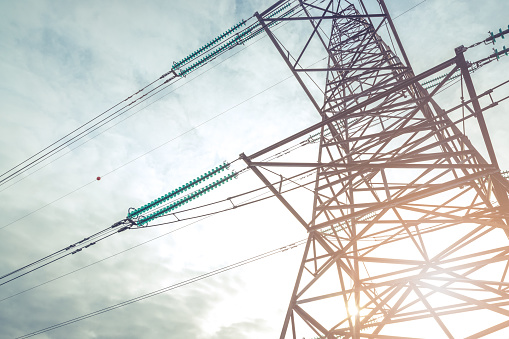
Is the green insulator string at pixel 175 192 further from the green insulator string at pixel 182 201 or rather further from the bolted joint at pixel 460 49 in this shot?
the bolted joint at pixel 460 49

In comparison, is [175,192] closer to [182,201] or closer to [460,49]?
[182,201]

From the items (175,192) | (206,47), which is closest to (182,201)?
(175,192)

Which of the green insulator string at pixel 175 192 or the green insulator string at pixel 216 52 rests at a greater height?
the green insulator string at pixel 216 52

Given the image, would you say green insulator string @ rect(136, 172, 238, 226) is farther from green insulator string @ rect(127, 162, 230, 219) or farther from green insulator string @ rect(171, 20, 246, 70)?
green insulator string @ rect(171, 20, 246, 70)

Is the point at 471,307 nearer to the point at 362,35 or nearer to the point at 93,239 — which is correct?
the point at 93,239

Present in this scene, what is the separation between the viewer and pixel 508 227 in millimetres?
4773

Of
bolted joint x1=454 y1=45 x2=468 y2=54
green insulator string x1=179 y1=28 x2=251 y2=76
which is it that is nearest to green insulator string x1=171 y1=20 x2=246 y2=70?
green insulator string x1=179 y1=28 x2=251 y2=76

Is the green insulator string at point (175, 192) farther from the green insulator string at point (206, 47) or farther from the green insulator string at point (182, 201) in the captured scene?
the green insulator string at point (206, 47)

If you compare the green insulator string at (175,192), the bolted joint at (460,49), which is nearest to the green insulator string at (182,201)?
the green insulator string at (175,192)

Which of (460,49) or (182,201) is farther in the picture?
(182,201)

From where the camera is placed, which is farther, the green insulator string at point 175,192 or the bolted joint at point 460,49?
the green insulator string at point 175,192

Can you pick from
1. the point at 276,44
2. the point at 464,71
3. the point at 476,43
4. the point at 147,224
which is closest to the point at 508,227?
the point at 464,71

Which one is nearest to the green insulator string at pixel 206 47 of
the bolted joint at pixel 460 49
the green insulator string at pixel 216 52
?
the green insulator string at pixel 216 52

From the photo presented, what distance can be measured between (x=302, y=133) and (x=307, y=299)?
134 inches
